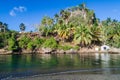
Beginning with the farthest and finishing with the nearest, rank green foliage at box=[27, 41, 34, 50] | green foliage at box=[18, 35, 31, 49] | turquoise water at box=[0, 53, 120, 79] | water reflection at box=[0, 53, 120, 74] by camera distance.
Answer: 1. green foliage at box=[18, 35, 31, 49]
2. green foliage at box=[27, 41, 34, 50]
3. water reflection at box=[0, 53, 120, 74]
4. turquoise water at box=[0, 53, 120, 79]

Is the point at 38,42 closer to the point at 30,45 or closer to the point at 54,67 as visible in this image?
the point at 30,45

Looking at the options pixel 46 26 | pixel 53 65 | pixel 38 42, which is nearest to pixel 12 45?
pixel 38 42

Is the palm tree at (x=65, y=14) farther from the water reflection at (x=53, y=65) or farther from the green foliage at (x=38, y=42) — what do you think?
the water reflection at (x=53, y=65)

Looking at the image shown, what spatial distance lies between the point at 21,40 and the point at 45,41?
36.2ft

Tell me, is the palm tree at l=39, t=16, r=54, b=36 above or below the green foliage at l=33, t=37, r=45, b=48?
above

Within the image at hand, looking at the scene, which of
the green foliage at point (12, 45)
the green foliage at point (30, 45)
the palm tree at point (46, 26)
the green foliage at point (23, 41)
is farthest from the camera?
the palm tree at point (46, 26)

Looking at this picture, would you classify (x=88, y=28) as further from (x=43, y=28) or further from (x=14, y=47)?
(x=14, y=47)

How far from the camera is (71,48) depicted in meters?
120

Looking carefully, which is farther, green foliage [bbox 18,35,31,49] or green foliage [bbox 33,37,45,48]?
green foliage [bbox 33,37,45,48]

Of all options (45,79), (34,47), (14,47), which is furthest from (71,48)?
(45,79)

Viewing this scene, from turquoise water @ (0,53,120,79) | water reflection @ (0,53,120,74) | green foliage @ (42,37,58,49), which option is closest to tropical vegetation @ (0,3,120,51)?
green foliage @ (42,37,58,49)

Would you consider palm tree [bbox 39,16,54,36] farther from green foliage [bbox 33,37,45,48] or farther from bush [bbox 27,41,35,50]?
bush [bbox 27,41,35,50]

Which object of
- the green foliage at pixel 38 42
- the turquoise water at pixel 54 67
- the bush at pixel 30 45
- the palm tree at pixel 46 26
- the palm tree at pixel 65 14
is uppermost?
the palm tree at pixel 65 14

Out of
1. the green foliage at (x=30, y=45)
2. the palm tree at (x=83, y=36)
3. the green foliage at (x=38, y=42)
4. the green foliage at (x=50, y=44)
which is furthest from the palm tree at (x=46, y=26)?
the palm tree at (x=83, y=36)
